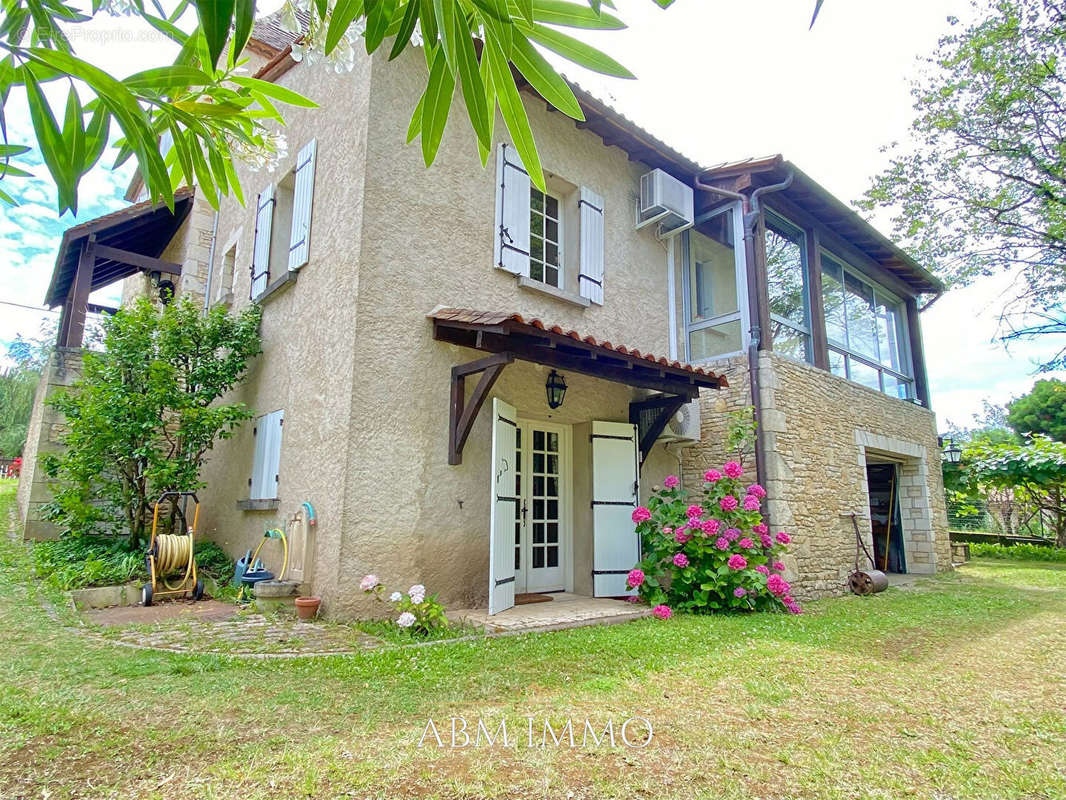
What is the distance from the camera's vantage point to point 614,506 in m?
6.54

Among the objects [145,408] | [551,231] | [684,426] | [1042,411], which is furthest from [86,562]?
[1042,411]

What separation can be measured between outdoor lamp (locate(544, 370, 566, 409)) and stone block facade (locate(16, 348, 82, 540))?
6151 millimetres

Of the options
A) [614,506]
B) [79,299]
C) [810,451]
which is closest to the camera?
[614,506]

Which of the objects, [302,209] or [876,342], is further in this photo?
[876,342]

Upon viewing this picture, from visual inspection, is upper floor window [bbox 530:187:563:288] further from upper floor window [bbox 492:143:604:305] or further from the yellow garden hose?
the yellow garden hose

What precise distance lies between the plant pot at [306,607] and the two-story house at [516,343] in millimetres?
163

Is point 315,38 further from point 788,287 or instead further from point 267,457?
point 788,287

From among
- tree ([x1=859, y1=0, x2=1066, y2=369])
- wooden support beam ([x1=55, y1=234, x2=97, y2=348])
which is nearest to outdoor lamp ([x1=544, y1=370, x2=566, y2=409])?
wooden support beam ([x1=55, y1=234, x2=97, y2=348])

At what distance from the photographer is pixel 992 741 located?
2.70 metres

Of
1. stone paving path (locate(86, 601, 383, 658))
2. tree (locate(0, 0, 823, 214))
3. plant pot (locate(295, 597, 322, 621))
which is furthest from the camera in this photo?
plant pot (locate(295, 597, 322, 621))

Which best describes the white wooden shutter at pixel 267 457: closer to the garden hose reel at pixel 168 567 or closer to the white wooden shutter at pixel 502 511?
the garden hose reel at pixel 168 567

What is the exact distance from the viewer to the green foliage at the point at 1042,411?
20078mm

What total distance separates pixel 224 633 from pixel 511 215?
4.63 m

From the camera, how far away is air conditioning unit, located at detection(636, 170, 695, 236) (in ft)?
24.9
